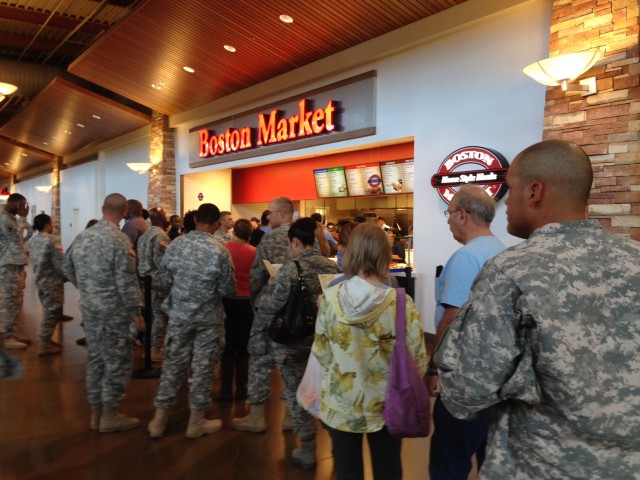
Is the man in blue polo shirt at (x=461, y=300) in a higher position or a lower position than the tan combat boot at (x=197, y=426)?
higher

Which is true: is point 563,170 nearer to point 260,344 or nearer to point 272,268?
point 272,268

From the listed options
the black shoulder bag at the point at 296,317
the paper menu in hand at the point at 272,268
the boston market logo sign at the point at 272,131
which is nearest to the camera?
the black shoulder bag at the point at 296,317

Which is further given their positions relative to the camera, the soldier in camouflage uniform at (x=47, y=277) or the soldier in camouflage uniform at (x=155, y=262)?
the soldier in camouflage uniform at (x=47, y=277)

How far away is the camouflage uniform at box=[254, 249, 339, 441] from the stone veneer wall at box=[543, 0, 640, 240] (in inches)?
117

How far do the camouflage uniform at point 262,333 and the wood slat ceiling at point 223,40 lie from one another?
13.3 feet

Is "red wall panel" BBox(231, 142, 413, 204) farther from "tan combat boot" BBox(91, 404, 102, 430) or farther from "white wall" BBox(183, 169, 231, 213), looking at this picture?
"tan combat boot" BBox(91, 404, 102, 430)

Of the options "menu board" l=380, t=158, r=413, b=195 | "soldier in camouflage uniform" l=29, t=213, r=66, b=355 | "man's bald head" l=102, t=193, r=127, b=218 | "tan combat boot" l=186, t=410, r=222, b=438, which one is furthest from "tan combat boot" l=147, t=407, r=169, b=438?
"menu board" l=380, t=158, r=413, b=195

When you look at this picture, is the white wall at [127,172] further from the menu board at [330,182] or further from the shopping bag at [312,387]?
the shopping bag at [312,387]

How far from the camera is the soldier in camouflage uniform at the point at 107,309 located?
3.85 meters

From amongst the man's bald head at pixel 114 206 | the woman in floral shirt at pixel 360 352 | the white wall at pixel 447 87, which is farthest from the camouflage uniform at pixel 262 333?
the white wall at pixel 447 87

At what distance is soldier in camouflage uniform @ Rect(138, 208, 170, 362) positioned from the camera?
5.48 metres

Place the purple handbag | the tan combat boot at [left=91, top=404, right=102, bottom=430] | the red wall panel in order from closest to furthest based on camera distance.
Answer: the purple handbag → the tan combat boot at [left=91, top=404, right=102, bottom=430] → the red wall panel

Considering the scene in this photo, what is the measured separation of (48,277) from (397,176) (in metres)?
5.43

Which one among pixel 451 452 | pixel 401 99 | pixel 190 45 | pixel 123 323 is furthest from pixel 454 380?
pixel 190 45
